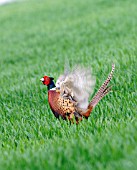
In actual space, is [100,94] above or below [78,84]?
below

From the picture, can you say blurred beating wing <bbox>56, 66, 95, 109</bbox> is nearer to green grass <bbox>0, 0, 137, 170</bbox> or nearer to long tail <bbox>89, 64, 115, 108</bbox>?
long tail <bbox>89, 64, 115, 108</bbox>

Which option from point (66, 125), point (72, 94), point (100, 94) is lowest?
point (66, 125)

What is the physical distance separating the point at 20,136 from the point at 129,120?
125cm

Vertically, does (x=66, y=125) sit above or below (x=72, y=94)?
below

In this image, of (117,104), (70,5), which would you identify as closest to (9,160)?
(117,104)

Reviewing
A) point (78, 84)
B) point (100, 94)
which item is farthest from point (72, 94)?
point (100, 94)

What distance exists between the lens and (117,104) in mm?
5578

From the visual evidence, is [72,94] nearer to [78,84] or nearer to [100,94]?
[78,84]

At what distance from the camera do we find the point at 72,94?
4754 millimetres

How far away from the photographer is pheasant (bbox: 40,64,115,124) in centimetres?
468

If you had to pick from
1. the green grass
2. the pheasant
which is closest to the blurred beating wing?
the pheasant

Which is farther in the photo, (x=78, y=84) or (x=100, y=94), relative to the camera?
(x=100, y=94)

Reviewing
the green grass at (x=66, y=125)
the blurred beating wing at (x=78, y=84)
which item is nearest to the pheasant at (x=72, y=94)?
the blurred beating wing at (x=78, y=84)

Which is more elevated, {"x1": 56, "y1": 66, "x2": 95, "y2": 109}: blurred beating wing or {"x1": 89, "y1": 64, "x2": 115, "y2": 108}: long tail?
{"x1": 56, "y1": 66, "x2": 95, "y2": 109}: blurred beating wing
